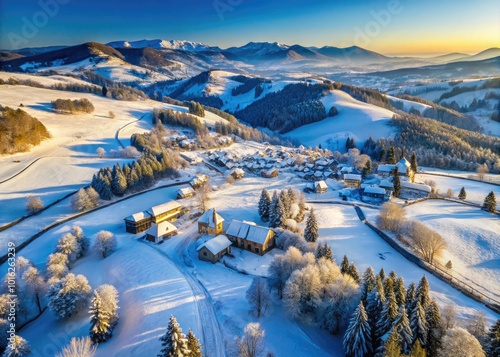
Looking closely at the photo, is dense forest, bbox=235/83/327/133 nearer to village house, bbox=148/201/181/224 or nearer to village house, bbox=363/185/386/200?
village house, bbox=363/185/386/200

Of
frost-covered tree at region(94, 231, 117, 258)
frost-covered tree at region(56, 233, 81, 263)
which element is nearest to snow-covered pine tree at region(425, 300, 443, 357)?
frost-covered tree at region(94, 231, 117, 258)

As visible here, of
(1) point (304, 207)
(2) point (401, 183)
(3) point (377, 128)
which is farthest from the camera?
(3) point (377, 128)

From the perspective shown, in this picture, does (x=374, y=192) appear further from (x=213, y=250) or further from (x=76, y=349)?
(x=76, y=349)

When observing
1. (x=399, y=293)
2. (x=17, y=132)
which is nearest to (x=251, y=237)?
(x=399, y=293)

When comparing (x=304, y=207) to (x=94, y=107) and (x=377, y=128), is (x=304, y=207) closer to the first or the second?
(x=377, y=128)

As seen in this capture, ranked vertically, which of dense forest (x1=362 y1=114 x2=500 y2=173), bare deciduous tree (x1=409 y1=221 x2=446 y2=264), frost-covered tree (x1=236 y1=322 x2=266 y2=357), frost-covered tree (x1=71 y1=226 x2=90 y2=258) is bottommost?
dense forest (x1=362 y1=114 x2=500 y2=173)

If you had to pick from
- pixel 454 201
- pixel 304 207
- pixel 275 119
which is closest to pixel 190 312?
pixel 304 207
